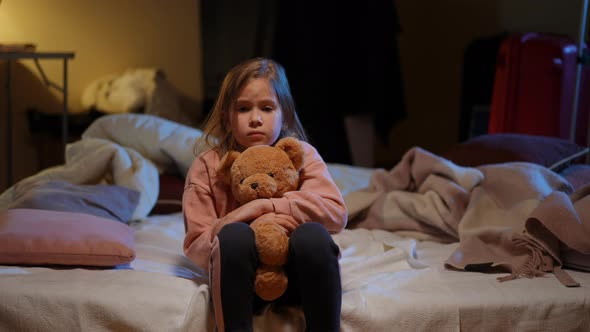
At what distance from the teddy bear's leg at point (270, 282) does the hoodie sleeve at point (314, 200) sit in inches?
4.4

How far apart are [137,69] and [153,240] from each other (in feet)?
4.18

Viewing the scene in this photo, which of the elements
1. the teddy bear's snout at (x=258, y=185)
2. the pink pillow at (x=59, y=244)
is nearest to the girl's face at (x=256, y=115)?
the teddy bear's snout at (x=258, y=185)

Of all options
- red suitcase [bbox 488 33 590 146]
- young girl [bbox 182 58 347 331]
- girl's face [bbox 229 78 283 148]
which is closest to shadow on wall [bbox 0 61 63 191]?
young girl [bbox 182 58 347 331]

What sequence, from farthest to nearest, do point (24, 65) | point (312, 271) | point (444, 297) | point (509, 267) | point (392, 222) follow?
point (24, 65) → point (392, 222) → point (509, 267) → point (444, 297) → point (312, 271)

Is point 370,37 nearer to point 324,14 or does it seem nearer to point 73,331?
point 324,14

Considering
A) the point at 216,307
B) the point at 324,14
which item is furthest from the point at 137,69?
the point at 216,307

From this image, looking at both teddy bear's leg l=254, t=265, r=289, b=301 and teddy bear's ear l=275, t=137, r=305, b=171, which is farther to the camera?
teddy bear's ear l=275, t=137, r=305, b=171

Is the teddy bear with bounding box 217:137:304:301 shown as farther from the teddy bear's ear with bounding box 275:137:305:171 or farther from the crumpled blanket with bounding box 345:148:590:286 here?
the crumpled blanket with bounding box 345:148:590:286

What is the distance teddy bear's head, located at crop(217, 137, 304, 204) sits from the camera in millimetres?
1218

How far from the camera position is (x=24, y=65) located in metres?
2.39

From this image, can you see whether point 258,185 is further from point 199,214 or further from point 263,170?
point 199,214

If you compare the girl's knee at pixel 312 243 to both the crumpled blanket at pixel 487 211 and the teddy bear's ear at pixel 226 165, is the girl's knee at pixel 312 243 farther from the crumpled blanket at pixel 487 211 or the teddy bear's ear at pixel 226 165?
the crumpled blanket at pixel 487 211

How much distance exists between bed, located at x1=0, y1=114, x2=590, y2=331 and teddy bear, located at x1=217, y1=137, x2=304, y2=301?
0.29 ft

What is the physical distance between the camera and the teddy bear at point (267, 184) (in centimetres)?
113
